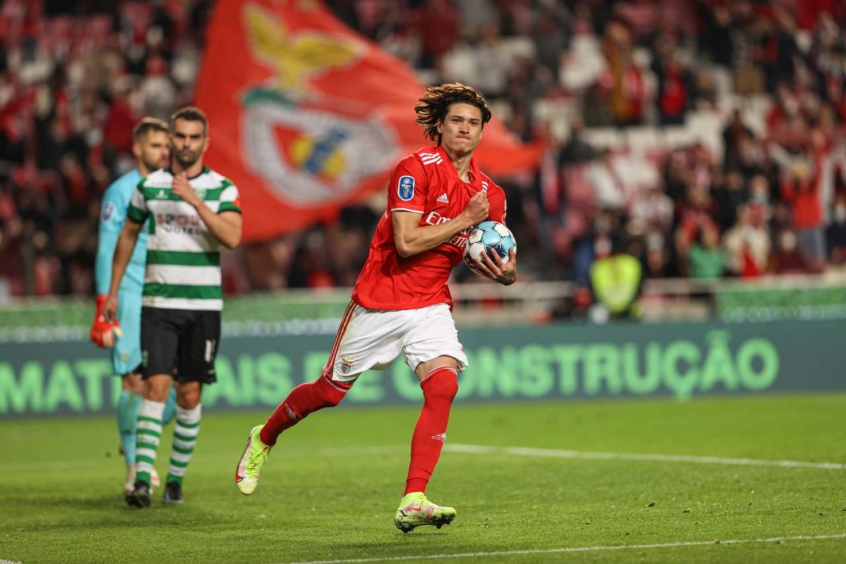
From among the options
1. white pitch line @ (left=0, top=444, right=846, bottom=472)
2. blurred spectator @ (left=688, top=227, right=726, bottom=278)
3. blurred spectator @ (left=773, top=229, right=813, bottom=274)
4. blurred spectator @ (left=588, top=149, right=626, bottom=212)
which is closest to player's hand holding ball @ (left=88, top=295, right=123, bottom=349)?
white pitch line @ (left=0, top=444, right=846, bottom=472)

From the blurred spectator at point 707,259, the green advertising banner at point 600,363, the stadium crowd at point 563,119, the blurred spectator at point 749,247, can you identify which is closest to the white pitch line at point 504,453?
the green advertising banner at point 600,363

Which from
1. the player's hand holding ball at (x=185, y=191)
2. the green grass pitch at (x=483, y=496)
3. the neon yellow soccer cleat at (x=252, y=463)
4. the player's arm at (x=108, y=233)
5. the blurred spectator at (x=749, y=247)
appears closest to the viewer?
the green grass pitch at (x=483, y=496)

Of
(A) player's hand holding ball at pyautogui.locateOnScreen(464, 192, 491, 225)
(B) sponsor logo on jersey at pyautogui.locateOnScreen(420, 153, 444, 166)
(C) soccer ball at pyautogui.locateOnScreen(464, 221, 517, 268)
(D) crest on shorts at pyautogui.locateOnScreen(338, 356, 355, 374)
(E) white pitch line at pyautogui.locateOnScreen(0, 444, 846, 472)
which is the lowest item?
(E) white pitch line at pyautogui.locateOnScreen(0, 444, 846, 472)

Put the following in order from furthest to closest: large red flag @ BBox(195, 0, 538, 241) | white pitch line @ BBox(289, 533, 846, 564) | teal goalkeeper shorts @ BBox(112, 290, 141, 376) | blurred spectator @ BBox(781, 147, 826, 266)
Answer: large red flag @ BBox(195, 0, 538, 241) → blurred spectator @ BBox(781, 147, 826, 266) → teal goalkeeper shorts @ BBox(112, 290, 141, 376) → white pitch line @ BBox(289, 533, 846, 564)

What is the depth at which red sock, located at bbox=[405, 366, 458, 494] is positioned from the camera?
23.2 ft

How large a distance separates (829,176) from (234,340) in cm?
903

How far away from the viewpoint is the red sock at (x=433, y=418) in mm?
7086

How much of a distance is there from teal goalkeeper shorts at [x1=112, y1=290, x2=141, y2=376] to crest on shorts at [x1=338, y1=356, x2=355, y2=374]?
8.60 feet

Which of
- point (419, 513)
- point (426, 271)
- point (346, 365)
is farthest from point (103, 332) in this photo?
point (419, 513)

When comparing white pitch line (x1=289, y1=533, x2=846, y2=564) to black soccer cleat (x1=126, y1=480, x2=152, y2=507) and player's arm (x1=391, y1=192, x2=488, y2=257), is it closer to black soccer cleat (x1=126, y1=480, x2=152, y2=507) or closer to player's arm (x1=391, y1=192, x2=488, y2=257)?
player's arm (x1=391, y1=192, x2=488, y2=257)

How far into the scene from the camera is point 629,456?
11.3 meters

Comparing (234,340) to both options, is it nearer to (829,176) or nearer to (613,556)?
(829,176)

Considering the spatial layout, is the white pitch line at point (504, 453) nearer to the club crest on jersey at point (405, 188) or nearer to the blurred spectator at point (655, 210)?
the club crest on jersey at point (405, 188)

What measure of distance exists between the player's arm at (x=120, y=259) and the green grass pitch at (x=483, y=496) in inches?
49.9
